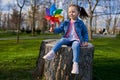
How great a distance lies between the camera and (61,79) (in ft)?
20.3

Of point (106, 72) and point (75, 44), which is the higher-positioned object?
point (75, 44)

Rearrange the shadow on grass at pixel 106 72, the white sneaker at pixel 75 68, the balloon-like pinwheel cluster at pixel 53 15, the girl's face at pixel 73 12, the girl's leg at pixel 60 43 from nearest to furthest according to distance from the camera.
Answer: the white sneaker at pixel 75 68 → the girl's leg at pixel 60 43 → the girl's face at pixel 73 12 → the balloon-like pinwheel cluster at pixel 53 15 → the shadow on grass at pixel 106 72

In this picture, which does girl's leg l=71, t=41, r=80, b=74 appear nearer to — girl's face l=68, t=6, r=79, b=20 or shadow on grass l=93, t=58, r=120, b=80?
girl's face l=68, t=6, r=79, b=20

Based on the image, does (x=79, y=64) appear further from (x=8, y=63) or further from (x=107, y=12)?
(x=107, y=12)

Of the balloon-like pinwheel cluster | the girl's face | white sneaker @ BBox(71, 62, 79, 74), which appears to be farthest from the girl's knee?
the balloon-like pinwheel cluster

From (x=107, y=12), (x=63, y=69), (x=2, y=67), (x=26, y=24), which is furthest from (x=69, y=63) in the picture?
(x=26, y=24)

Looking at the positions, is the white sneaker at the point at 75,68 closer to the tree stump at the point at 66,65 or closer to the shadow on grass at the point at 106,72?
the tree stump at the point at 66,65

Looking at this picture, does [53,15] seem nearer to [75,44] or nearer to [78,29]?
[78,29]

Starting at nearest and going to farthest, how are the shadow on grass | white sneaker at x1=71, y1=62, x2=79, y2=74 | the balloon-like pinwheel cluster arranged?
white sneaker at x1=71, y1=62, x2=79, y2=74 → the balloon-like pinwheel cluster → the shadow on grass

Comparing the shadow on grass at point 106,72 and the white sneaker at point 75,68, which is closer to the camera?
the white sneaker at point 75,68

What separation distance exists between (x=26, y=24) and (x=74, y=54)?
66.2 metres

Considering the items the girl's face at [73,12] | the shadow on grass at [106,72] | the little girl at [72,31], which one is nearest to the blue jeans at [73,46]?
the little girl at [72,31]

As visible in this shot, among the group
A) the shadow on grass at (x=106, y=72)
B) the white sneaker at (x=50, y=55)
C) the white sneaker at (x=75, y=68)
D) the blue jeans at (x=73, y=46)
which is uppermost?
the blue jeans at (x=73, y=46)

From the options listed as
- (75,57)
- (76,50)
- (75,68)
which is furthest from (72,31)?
(75,68)
